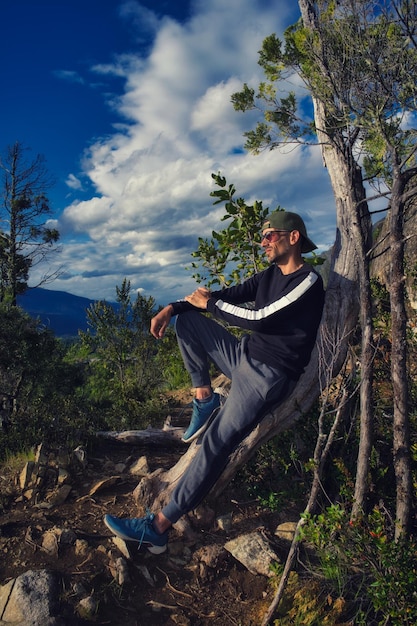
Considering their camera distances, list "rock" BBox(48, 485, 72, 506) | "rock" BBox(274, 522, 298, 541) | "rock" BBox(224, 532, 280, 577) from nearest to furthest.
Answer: "rock" BBox(224, 532, 280, 577)
"rock" BBox(274, 522, 298, 541)
"rock" BBox(48, 485, 72, 506)

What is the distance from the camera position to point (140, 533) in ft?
13.4

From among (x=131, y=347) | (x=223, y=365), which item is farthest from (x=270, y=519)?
(x=131, y=347)

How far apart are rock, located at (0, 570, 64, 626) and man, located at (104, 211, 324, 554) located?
2.29ft

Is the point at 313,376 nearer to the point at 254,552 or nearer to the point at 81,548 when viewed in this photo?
the point at 254,552

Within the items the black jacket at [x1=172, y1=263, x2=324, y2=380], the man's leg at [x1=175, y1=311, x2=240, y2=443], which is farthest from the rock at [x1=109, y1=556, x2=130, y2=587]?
the black jacket at [x1=172, y1=263, x2=324, y2=380]

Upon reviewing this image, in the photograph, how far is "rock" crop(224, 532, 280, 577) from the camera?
3.94 m

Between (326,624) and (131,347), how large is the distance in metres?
8.22

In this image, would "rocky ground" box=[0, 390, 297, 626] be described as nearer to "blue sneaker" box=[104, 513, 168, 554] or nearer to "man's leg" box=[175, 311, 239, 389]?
"blue sneaker" box=[104, 513, 168, 554]

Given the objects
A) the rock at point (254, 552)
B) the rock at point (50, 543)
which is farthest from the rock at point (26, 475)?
the rock at point (254, 552)

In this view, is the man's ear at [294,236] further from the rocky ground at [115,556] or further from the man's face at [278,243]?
the rocky ground at [115,556]

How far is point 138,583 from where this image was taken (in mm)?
3836

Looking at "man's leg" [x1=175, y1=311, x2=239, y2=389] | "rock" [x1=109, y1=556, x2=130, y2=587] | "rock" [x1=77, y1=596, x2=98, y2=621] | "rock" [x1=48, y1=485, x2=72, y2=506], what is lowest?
"rock" [x1=77, y1=596, x2=98, y2=621]

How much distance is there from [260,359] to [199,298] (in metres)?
1.00

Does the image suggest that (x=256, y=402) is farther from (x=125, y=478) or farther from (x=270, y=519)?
(x=125, y=478)
